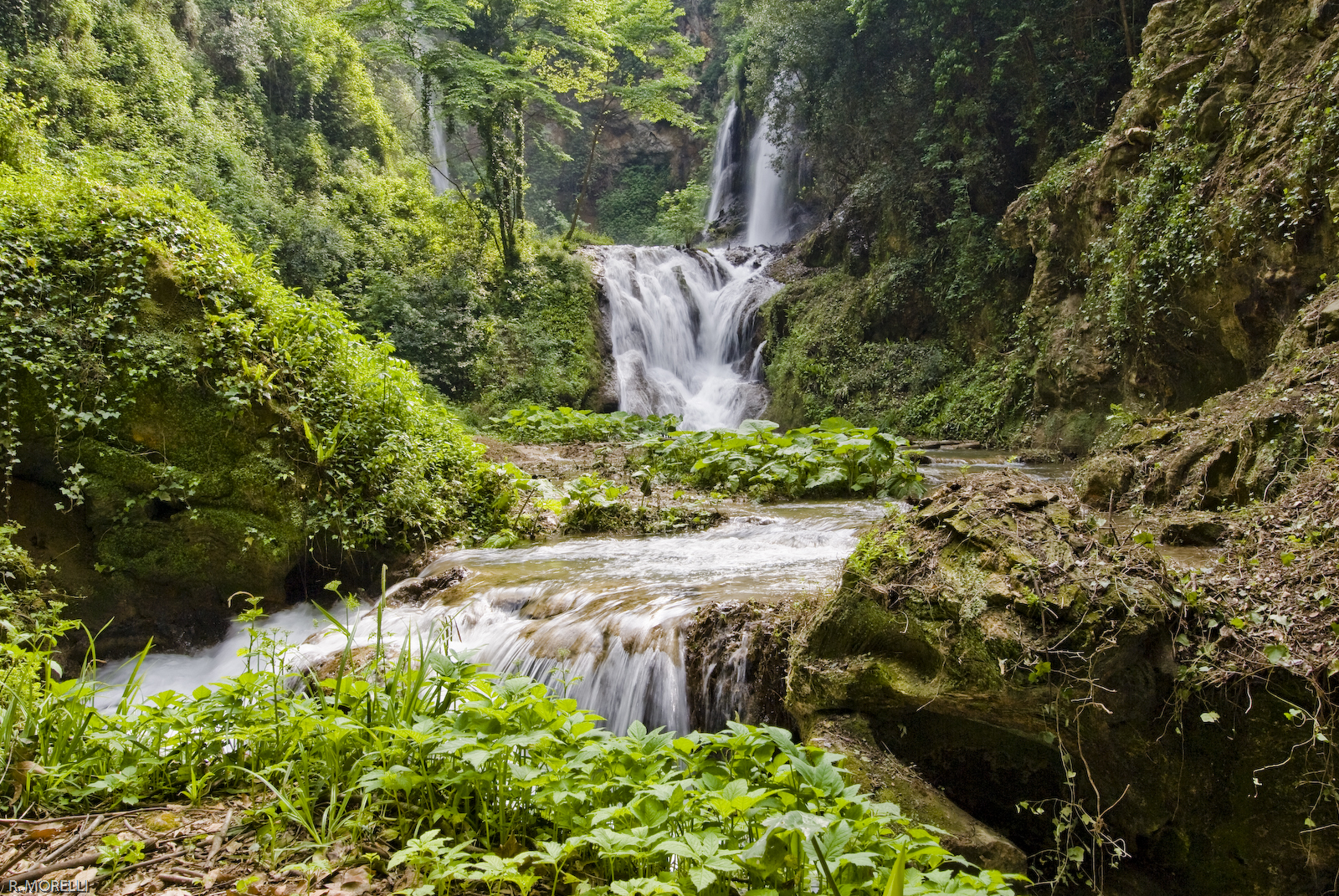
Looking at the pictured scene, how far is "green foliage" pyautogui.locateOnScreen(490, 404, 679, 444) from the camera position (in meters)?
13.3

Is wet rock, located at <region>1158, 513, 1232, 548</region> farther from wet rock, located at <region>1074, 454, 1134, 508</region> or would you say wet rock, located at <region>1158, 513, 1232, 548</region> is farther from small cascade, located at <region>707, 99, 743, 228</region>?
small cascade, located at <region>707, 99, 743, 228</region>

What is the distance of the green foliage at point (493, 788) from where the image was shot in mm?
1814

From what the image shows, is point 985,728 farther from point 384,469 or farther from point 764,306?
point 764,306

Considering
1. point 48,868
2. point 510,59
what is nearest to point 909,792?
point 48,868

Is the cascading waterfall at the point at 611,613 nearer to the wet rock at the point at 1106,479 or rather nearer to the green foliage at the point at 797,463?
the green foliage at the point at 797,463

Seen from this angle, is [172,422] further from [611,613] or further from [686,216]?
[686,216]

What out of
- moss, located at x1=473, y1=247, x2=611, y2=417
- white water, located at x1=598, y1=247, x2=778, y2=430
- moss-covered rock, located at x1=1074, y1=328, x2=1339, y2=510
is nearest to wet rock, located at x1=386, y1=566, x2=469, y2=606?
moss-covered rock, located at x1=1074, y1=328, x2=1339, y2=510

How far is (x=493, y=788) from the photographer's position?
2.25 meters

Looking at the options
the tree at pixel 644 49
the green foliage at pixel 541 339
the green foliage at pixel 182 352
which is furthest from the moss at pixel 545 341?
the green foliage at pixel 182 352

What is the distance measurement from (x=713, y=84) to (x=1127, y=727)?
31882mm

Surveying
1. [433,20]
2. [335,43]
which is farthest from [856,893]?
[335,43]

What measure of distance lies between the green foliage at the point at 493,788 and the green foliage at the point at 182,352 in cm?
387

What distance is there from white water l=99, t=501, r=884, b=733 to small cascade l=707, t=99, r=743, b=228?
66.8 ft

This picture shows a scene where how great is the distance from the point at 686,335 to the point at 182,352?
45.9 feet
